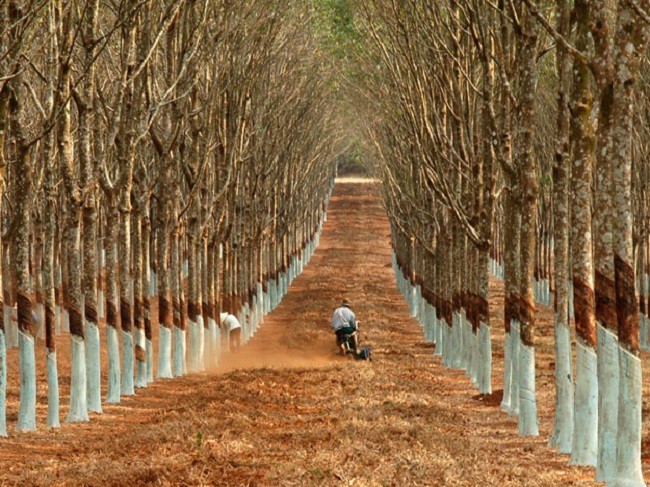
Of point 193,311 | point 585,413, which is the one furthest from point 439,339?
point 585,413

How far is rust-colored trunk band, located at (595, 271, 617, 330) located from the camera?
12898 millimetres

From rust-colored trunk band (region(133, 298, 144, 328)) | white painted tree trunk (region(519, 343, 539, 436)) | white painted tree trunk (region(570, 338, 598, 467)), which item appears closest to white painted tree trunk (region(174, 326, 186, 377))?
rust-colored trunk band (region(133, 298, 144, 328))

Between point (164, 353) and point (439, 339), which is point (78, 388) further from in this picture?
point (439, 339)

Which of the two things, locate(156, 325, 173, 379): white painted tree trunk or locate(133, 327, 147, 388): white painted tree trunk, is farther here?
locate(156, 325, 173, 379): white painted tree trunk

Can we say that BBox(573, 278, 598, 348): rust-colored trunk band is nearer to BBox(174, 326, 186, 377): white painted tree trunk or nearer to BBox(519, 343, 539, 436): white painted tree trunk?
BBox(519, 343, 539, 436): white painted tree trunk

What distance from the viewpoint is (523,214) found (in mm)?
20188

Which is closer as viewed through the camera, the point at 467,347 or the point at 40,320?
the point at 467,347

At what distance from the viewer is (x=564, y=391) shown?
1730 cm

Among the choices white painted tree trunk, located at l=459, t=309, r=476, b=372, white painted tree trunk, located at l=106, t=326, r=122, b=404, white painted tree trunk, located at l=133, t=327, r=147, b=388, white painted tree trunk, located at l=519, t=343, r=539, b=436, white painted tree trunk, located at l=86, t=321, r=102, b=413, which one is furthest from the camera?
white painted tree trunk, located at l=459, t=309, r=476, b=372

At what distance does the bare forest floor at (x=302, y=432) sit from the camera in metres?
13.0

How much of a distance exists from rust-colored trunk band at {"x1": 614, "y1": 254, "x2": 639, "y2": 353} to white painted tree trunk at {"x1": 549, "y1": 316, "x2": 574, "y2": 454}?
183 inches

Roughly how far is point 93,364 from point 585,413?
10.3m

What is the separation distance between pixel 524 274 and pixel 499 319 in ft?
103

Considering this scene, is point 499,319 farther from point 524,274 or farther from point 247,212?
point 524,274
